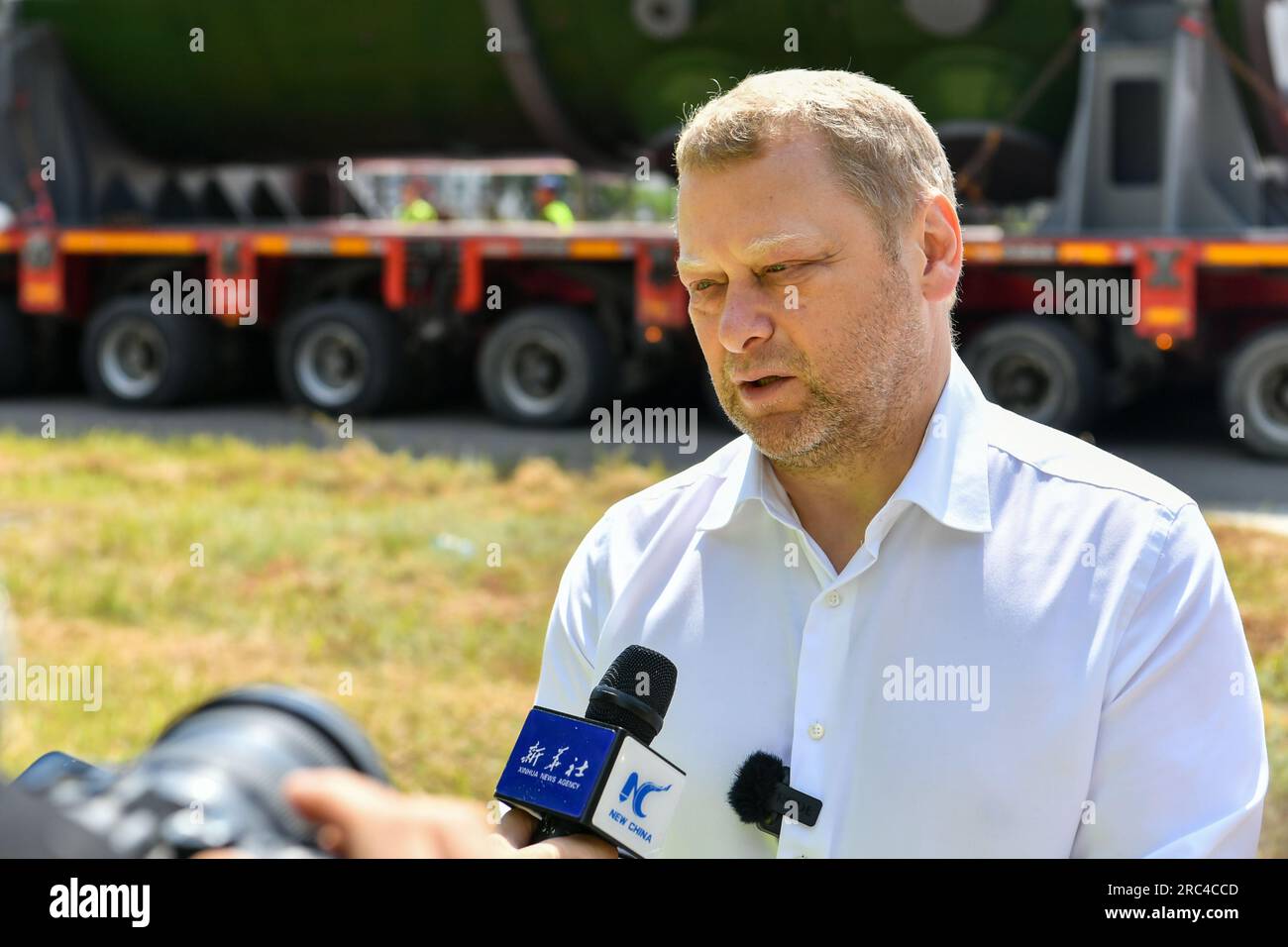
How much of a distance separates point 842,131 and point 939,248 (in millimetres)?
267

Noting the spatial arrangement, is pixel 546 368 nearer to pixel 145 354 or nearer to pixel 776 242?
pixel 145 354

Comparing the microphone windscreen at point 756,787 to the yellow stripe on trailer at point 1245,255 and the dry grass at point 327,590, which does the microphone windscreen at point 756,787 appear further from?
the yellow stripe on trailer at point 1245,255

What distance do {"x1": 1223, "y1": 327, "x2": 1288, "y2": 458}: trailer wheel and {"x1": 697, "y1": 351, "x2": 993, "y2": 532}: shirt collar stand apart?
8307mm

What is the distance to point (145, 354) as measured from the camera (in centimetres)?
1320

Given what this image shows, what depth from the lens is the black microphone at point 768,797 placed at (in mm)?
1968

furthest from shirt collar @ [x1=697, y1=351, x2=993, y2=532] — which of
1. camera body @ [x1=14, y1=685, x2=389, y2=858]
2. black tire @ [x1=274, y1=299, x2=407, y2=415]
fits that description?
black tire @ [x1=274, y1=299, x2=407, y2=415]

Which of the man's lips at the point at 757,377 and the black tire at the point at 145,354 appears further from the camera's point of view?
the black tire at the point at 145,354

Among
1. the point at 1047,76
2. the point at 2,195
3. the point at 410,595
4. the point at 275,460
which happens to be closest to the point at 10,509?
the point at 275,460

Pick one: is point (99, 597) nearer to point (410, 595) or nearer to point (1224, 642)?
point (410, 595)

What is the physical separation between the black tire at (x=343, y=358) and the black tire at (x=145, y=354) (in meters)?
0.77

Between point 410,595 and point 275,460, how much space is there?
333 cm

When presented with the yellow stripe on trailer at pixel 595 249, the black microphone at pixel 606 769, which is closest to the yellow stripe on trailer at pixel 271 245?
the yellow stripe on trailer at pixel 595 249

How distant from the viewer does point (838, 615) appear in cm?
206
